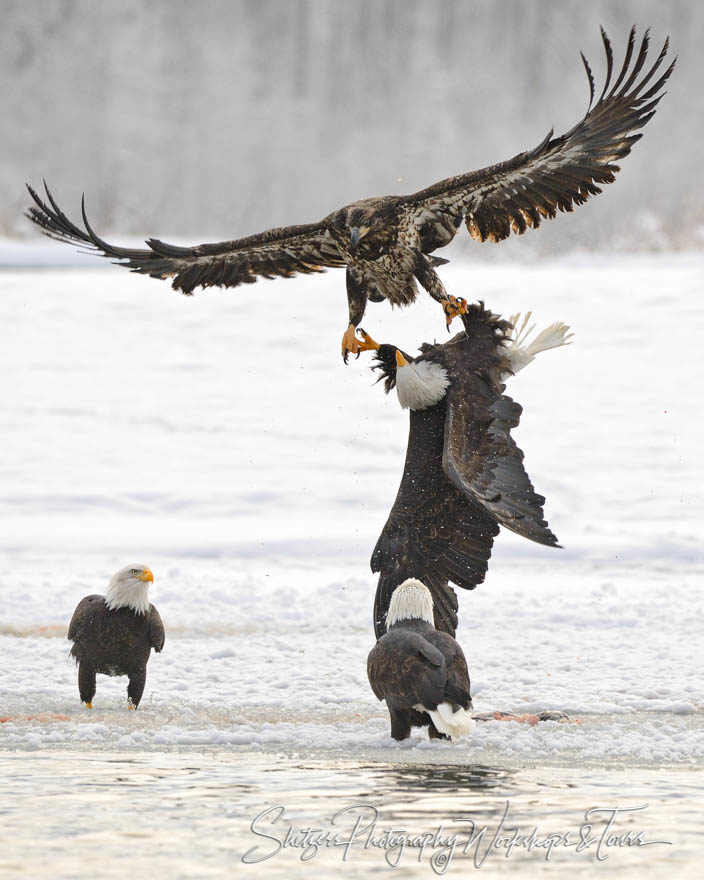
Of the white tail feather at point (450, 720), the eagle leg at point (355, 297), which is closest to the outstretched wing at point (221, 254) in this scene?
the eagle leg at point (355, 297)

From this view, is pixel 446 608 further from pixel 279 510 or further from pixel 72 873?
pixel 279 510

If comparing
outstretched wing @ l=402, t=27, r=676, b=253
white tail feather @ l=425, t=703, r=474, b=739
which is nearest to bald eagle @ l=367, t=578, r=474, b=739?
white tail feather @ l=425, t=703, r=474, b=739

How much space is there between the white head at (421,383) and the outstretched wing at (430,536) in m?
0.11

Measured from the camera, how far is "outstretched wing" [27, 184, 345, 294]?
6.78m

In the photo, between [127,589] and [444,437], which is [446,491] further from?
[127,589]

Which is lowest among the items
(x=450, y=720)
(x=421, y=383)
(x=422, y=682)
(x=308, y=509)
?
(x=450, y=720)

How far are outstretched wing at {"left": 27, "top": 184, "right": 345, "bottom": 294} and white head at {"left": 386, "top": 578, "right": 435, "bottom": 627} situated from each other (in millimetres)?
1930

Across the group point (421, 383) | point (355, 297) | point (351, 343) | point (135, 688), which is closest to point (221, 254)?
point (355, 297)

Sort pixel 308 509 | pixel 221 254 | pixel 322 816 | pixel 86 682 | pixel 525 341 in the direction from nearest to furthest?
pixel 322 816, pixel 86 682, pixel 525 341, pixel 221 254, pixel 308 509

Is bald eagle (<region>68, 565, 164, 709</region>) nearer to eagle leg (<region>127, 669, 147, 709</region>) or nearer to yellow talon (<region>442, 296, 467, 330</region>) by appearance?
eagle leg (<region>127, 669, 147, 709</region>)

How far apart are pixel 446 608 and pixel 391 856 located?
8.65 ft

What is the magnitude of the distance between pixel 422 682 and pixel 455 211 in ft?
7.34

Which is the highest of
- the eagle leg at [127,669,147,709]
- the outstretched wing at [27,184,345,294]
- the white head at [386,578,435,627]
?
the outstretched wing at [27,184,345,294]

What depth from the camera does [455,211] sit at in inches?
245
